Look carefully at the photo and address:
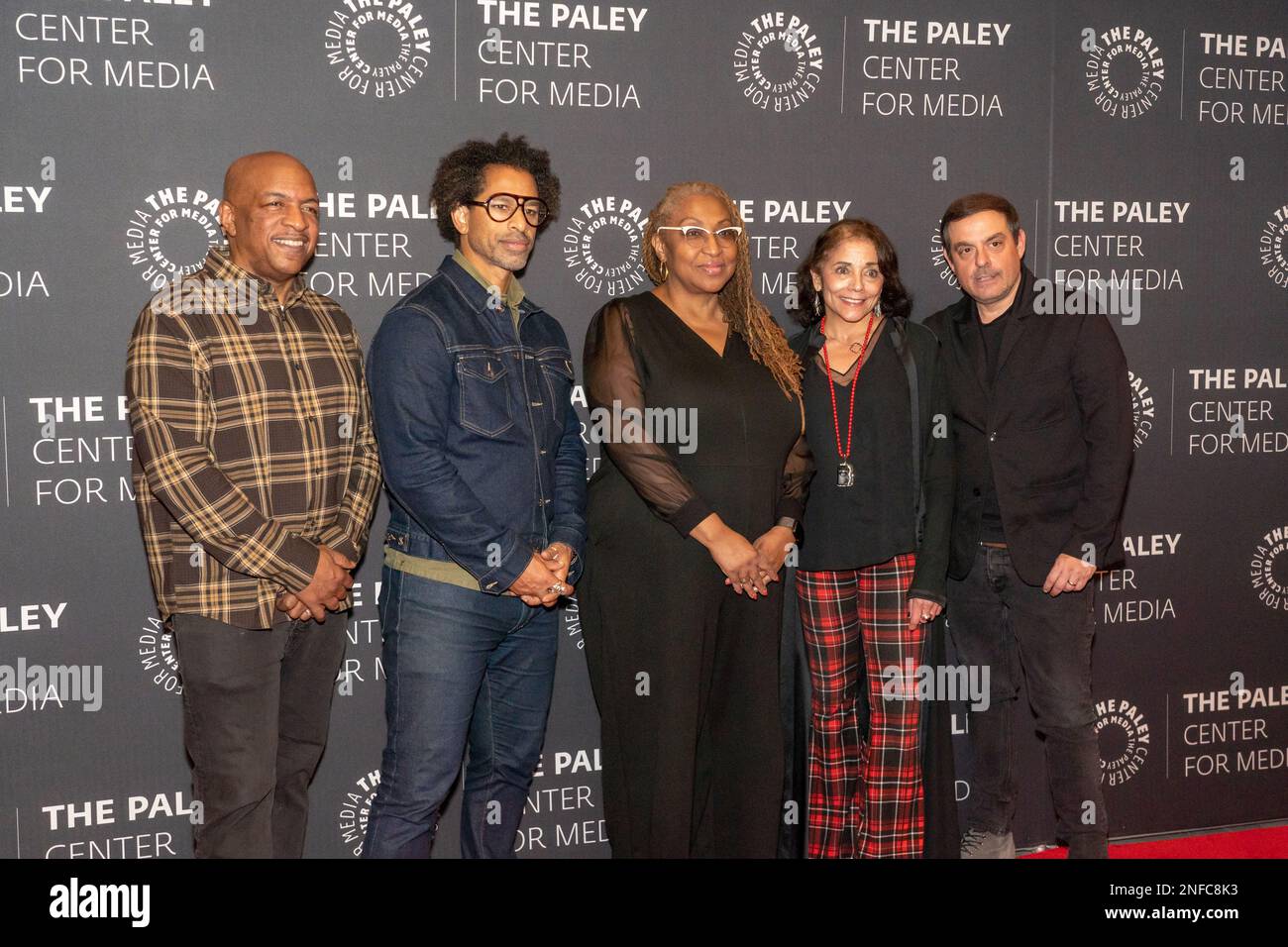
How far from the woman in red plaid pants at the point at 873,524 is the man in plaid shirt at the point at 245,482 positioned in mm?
1281

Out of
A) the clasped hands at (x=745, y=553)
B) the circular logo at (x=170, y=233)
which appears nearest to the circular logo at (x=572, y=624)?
the clasped hands at (x=745, y=553)

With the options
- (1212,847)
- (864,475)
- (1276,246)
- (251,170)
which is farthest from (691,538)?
(1276,246)

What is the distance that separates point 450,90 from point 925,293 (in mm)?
1650

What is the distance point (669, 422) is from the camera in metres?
2.92

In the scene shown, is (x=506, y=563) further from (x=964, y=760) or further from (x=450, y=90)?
(x=964, y=760)

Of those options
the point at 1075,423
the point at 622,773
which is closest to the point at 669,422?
the point at 622,773

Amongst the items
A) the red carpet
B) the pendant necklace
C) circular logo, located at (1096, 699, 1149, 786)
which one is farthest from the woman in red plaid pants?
circular logo, located at (1096, 699, 1149, 786)

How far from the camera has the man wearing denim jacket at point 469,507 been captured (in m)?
2.64

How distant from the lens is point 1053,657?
3.15 meters

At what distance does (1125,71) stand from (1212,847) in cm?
265

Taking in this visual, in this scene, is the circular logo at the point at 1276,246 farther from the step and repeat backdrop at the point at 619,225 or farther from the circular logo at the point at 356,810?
the circular logo at the point at 356,810

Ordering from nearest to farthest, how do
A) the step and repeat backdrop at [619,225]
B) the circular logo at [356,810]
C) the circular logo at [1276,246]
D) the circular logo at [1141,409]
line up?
the step and repeat backdrop at [619,225]
the circular logo at [356,810]
the circular logo at [1141,409]
the circular logo at [1276,246]

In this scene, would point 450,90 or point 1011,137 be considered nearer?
point 450,90
